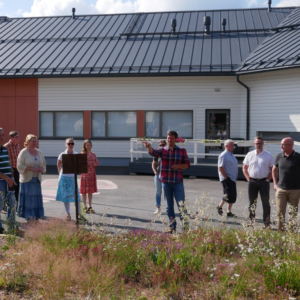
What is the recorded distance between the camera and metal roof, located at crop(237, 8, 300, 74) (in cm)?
1703

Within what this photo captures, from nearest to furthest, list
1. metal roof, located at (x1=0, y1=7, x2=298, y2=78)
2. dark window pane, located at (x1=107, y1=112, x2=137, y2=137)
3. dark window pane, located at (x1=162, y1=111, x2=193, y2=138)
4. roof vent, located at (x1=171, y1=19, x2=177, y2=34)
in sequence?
metal roof, located at (x1=0, y1=7, x2=298, y2=78) → dark window pane, located at (x1=162, y1=111, x2=193, y2=138) → dark window pane, located at (x1=107, y1=112, x2=137, y2=137) → roof vent, located at (x1=171, y1=19, x2=177, y2=34)

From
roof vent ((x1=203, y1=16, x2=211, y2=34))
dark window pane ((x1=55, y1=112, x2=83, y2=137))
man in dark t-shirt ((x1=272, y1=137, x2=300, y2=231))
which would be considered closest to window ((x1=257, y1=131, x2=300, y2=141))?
roof vent ((x1=203, y1=16, x2=211, y2=34))

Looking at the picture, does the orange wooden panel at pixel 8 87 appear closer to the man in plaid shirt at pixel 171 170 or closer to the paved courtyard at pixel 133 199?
the paved courtyard at pixel 133 199

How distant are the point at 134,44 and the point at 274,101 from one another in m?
7.79

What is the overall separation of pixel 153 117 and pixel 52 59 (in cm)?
573

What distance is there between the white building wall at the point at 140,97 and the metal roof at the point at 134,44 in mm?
605

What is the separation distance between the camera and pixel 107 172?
730 inches

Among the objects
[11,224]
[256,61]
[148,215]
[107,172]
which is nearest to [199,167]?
[107,172]

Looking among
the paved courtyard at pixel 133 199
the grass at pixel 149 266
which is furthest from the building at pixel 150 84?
the grass at pixel 149 266

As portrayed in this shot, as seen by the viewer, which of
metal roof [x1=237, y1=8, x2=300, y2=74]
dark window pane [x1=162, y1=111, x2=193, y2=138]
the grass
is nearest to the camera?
the grass

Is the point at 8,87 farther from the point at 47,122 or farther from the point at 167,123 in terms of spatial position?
the point at 167,123

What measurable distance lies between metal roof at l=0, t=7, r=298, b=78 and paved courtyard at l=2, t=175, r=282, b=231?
5.77 m

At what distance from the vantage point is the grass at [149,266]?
4.96m

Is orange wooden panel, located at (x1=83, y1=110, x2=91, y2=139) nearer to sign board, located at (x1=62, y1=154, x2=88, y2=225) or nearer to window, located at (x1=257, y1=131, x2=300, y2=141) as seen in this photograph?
window, located at (x1=257, y1=131, x2=300, y2=141)
